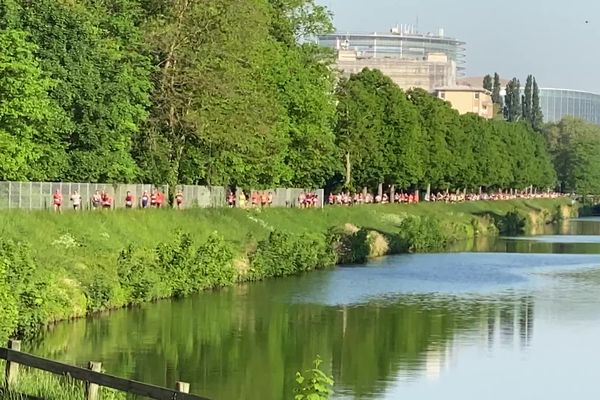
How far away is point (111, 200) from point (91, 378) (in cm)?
A: 3870

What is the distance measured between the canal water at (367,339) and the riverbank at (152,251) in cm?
102

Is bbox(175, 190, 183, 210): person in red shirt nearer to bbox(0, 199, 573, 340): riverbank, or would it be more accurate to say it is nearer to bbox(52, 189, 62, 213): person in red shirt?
bbox(0, 199, 573, 340): riverbank

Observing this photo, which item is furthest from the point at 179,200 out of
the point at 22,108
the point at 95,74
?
the point at 22,108

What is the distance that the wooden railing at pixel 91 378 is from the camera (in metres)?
18.8

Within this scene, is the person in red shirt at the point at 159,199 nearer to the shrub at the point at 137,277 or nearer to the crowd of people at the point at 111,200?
the crowd of people at the point at 111,200

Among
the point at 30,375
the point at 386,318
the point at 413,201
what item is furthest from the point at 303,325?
the point at 413,201

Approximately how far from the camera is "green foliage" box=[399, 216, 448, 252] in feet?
283

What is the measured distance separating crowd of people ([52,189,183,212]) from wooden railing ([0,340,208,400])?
94.0ft

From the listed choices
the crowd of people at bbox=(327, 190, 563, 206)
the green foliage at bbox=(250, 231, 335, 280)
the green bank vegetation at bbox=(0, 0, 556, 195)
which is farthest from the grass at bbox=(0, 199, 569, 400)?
the crowd of people at bbox=(327, 190, 563, 206)

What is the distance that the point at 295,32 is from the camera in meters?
87.0

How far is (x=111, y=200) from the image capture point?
59.1 metres

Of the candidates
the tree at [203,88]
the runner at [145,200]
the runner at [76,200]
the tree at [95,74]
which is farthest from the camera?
the tree at [203,88]

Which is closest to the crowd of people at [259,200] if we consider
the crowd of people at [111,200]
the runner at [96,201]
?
the crowd of people at [111,200]

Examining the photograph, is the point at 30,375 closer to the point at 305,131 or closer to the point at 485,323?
the point at 485,323
